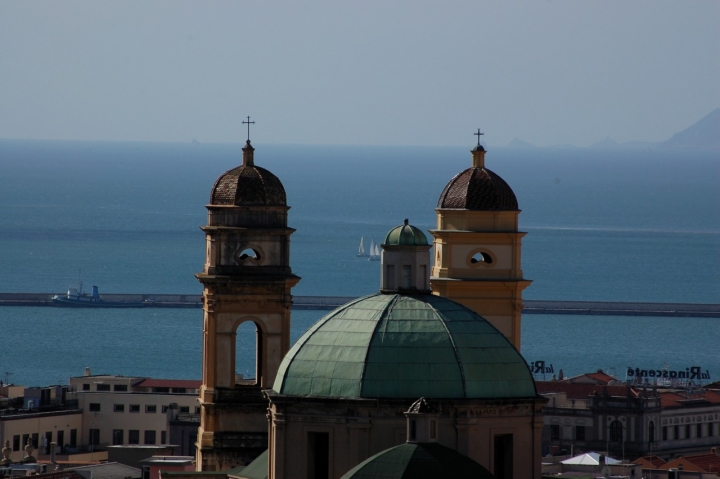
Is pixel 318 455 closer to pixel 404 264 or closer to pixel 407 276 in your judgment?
pixel 407 276

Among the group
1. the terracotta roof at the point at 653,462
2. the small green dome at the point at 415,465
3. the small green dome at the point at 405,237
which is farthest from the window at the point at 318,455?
the terracotta roof at the point at 653,462

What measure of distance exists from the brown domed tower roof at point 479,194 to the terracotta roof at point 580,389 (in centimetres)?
6186

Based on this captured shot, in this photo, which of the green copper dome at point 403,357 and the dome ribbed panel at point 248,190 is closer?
the green copper dome at point 403,357

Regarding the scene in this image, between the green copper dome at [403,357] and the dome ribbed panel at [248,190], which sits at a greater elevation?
the dome ribbed panel at [248,190]

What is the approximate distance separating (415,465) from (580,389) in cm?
8156

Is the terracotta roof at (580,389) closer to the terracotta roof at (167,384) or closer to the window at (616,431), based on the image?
the window at (616,431)

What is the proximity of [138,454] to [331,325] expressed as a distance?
109 feet

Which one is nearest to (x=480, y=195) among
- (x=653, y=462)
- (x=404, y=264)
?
(x=404, y=264)

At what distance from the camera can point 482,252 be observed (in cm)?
4369

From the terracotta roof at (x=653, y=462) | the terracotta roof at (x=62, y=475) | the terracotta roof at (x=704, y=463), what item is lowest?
the terracotta roof at (x=653, y=462)

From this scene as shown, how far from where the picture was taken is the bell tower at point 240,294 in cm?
4394

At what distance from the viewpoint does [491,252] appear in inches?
1722

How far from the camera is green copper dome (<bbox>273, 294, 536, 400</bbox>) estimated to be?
31.1 meters

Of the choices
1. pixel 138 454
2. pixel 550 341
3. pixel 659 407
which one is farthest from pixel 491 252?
pixel 550 341
